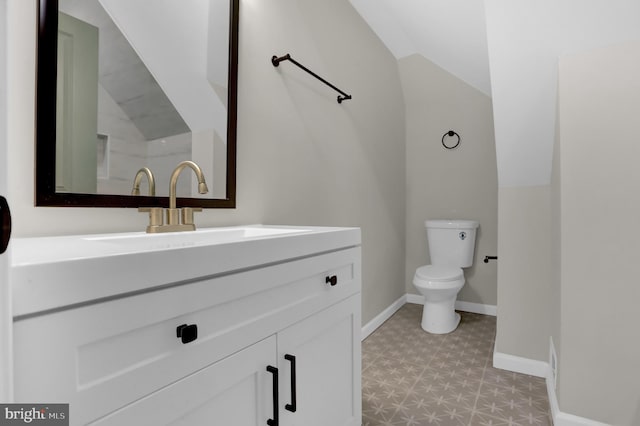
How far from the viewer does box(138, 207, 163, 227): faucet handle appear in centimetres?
113

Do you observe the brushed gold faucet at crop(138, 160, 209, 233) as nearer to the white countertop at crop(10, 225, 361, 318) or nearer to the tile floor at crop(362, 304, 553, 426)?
the white countertop at crop(10, 225, 361, 318)

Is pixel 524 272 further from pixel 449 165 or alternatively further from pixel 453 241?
pixel 449 165

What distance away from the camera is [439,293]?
250 cm

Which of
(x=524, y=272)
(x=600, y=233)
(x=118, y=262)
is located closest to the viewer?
(x=118, y=262)

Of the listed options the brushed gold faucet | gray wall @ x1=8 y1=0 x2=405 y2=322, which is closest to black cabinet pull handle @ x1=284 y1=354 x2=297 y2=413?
the brushed gold faucet

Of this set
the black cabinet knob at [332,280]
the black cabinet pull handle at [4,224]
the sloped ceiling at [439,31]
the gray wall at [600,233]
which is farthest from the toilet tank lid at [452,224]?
the black cabinet pull handle at [4,224]

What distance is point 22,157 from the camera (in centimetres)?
91

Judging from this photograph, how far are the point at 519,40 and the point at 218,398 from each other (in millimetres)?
1732

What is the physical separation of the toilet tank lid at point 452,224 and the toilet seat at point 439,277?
40 centimetres

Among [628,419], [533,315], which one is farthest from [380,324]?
[628,419]

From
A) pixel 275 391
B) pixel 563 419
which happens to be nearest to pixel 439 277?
pixel 563 419

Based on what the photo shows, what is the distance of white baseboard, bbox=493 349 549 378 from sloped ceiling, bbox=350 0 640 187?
98 cm

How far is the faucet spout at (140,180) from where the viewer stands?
1.16 meters

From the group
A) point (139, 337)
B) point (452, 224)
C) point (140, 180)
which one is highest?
point (140, 180)
